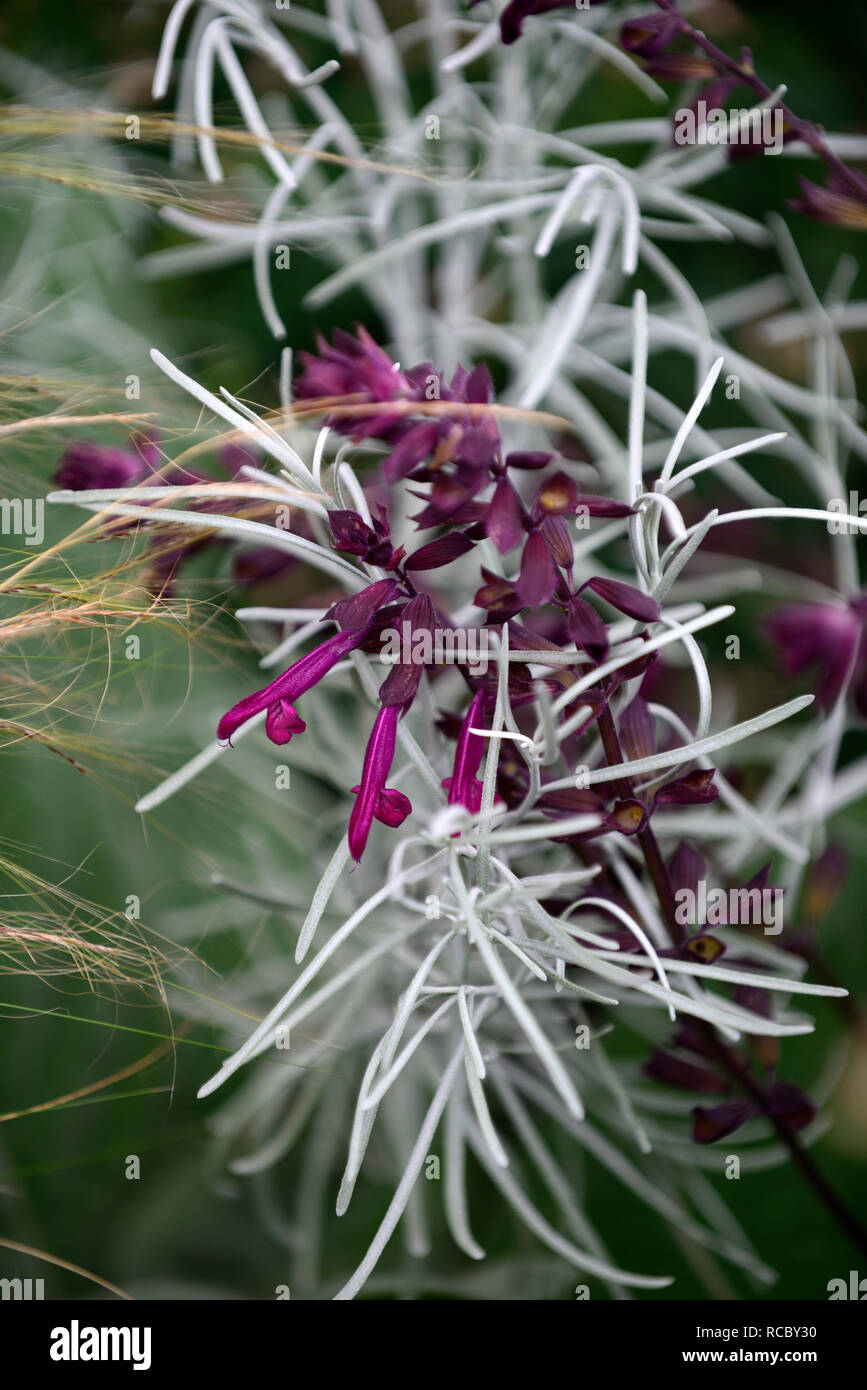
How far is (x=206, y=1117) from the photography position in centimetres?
50

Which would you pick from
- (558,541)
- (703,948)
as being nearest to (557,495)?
(558,541)

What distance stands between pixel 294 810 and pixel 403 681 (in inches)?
10.4

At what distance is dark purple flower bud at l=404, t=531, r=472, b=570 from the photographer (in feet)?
0.89

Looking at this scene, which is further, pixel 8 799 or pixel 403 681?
pixel 8 799

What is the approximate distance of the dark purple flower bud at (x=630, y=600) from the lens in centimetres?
26

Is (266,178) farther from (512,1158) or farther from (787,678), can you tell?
(512,1158)

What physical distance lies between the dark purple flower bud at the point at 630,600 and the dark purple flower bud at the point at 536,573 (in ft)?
0.05

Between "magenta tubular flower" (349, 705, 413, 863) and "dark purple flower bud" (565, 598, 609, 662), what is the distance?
0.16 ft

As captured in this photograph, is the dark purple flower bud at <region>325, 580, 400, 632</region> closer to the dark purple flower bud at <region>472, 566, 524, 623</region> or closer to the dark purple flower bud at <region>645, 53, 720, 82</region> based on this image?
the dark purple flower bud at <region>472, 566, 524, 623</region>

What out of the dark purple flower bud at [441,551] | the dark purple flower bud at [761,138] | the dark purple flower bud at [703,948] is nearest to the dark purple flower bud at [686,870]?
the dark purple flower bud at [703,948]

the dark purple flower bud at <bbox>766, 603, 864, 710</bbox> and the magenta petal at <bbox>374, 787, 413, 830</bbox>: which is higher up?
the dark purple flower bud at <bbox>766, 603, 864, 710</bbox>

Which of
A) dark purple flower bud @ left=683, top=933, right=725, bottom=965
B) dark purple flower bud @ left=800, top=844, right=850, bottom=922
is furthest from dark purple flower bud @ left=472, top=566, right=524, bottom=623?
dark purple flower bud @ left=800, top=844, right=850, bottom=922

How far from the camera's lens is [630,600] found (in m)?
0.26

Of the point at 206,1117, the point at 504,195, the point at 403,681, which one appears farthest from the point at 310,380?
the point at 206,1117
